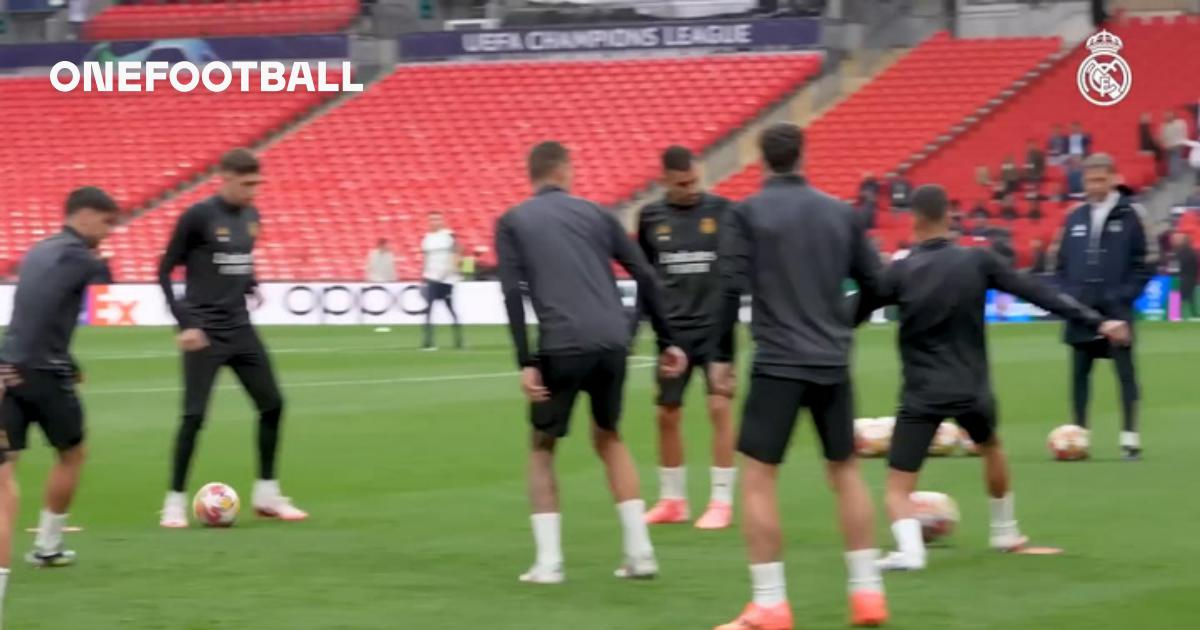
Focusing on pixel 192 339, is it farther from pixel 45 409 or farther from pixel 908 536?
pixel 908 536

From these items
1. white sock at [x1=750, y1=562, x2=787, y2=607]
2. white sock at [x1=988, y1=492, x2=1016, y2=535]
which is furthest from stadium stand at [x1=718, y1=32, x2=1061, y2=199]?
white sock at [x1=750, y1=562, x2=787, y2=607]

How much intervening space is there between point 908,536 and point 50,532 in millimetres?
4339

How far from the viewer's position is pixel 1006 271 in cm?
1033

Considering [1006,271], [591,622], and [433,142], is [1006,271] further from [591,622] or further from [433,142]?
[433,142]

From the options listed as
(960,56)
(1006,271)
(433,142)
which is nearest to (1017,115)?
(960,56)

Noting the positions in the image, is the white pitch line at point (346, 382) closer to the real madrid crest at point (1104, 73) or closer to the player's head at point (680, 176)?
the player's head at point (680, 176)

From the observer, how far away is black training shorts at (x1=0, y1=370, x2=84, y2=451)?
10.5 m

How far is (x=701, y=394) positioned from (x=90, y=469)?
8.17 m

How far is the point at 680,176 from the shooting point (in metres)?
Answer: 12.2

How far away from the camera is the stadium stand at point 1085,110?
142 feet

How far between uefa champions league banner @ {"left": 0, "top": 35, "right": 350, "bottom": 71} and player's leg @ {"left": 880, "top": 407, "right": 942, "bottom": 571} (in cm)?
4301

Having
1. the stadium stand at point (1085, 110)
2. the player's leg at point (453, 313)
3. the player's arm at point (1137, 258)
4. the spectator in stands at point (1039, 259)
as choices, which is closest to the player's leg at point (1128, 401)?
the player's arm at point (1137, 258)

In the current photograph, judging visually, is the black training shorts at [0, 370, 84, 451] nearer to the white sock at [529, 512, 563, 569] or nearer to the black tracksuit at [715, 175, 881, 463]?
the white sock at [529, 512, 563, 569]

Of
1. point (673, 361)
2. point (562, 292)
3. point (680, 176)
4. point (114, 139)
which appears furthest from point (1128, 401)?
point (114, 139)
